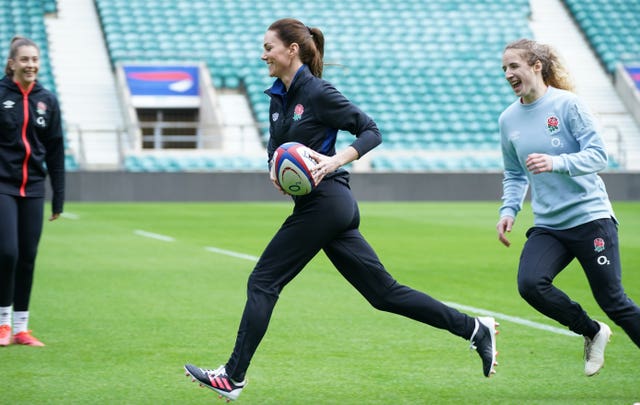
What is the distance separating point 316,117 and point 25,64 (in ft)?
8.13

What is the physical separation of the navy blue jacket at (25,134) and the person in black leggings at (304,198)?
2157mm

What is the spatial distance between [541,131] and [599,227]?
0.58 meters

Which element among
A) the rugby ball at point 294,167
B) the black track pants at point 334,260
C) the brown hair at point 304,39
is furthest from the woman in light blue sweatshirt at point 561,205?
the rugby ball at point 294,167

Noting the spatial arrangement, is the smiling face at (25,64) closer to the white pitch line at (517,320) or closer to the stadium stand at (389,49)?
the white pitch line at (517,320)

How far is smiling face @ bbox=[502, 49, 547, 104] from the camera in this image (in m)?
5.80

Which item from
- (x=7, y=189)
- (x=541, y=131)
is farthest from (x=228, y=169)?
(x=541, y=131)

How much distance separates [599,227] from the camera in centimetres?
571

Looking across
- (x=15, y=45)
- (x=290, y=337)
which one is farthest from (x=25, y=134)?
(x=290, y=337)

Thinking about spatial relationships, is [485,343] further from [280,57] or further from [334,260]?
[280,57]

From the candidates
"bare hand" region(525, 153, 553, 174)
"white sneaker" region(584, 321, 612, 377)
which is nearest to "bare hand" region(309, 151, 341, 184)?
"bare hand" region(525, 153, 553, 174)

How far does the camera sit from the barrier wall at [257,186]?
2488 centimetres

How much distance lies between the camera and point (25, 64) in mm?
7125

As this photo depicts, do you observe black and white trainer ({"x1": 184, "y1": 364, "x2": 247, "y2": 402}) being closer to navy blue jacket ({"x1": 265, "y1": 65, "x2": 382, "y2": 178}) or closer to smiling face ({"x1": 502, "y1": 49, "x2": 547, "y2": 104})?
navy blue jacket ({"x1": 265, "y1": 65, "x2": 382, "y2": 178})

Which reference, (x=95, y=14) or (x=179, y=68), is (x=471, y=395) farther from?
(x=95, y=14)
